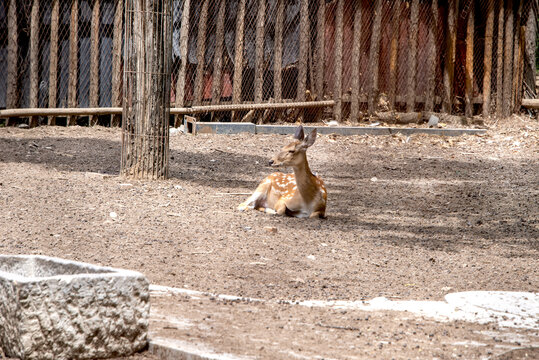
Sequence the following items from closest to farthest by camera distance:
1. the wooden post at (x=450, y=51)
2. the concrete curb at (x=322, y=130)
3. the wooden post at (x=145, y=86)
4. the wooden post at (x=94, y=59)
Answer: the wooden post at (x=145, y=86) < the wooden post at (x=94, y=59) < the concrete curb at (x=322, y=130) < the wooden post at (x=450, y=51)

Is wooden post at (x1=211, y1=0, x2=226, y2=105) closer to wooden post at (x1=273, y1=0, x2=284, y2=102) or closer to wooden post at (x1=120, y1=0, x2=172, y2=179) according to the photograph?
wooden post at (x1=273, y1=0, x2=284, y2=102)

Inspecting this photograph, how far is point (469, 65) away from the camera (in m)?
14.5

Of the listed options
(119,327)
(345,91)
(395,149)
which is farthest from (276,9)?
(119,327)

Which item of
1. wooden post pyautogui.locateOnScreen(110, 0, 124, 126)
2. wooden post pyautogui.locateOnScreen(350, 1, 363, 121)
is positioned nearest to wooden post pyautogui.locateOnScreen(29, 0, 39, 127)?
wooden post pyautogui.locateOnScreen(110, 0, 124, 126)

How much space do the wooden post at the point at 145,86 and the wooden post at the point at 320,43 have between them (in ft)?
18.5

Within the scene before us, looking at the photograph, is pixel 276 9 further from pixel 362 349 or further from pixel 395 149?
pixel 362 349

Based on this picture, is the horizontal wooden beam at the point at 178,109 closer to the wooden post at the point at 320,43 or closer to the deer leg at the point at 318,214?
the wooden post at the point at 320,43

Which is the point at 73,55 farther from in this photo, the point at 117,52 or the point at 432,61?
the point at 432,61

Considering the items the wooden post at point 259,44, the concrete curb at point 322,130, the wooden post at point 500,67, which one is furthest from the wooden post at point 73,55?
the wooden post at point 500,67

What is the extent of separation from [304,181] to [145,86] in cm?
207

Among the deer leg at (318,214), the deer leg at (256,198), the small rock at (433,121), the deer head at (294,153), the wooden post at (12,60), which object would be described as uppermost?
the wooden post at (12,60)

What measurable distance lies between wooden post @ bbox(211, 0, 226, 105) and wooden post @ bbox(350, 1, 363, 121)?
252 centimetres

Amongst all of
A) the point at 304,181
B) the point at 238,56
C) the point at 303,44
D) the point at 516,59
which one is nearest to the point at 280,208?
the point at 304,181

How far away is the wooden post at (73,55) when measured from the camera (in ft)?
40.2
